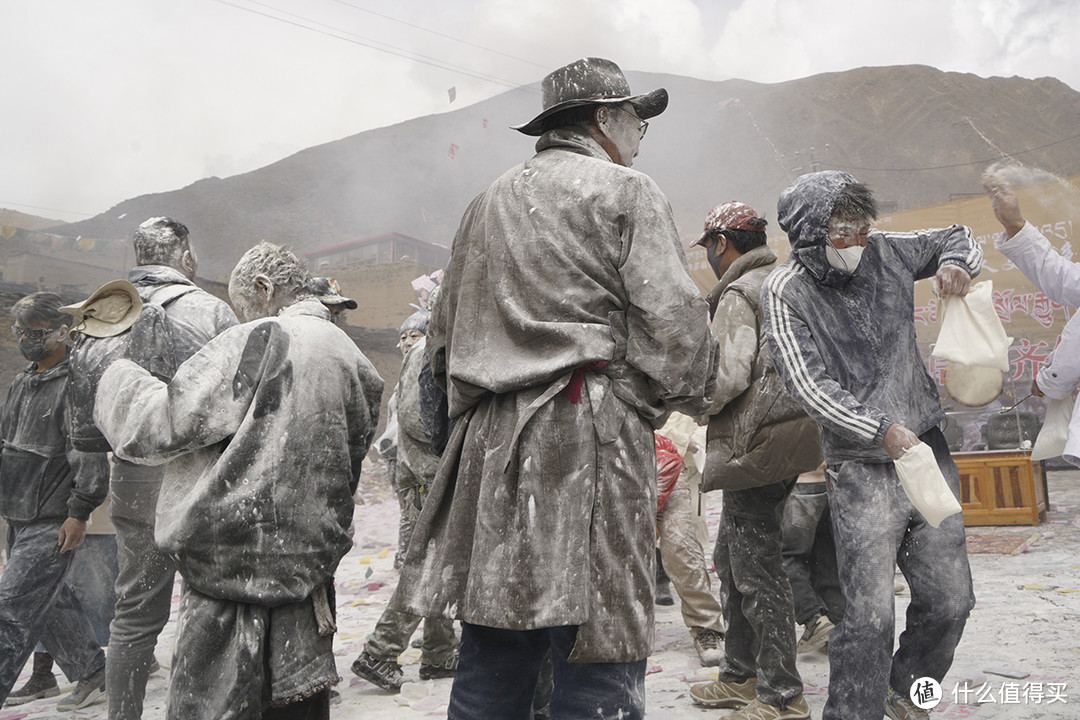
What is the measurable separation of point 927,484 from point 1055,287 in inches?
59.1

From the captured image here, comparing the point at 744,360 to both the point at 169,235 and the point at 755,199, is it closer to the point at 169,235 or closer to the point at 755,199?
the point at 169,235

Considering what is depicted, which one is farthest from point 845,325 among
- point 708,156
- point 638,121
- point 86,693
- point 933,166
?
point 708,156

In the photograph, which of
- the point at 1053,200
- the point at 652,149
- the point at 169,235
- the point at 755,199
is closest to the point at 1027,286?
the point at 1053,200

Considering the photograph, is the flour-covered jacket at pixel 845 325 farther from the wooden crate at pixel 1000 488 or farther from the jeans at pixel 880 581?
the wooden crate at pixel 1000 488

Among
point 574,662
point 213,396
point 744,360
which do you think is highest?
point 744,360

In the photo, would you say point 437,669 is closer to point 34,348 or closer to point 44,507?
point 44,507

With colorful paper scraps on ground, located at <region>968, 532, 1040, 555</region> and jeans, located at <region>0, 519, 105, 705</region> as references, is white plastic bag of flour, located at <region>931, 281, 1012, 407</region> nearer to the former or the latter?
jeans, located at <region>0, 519, 105, 705</region>

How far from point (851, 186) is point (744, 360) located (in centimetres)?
88

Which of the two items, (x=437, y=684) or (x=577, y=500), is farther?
(x=437, y=684)

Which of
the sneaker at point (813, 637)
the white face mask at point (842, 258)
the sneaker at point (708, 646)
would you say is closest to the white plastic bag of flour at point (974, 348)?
the white face mask at point (842, 258)

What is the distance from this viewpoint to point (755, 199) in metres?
59.8

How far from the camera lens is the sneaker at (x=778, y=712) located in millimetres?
3211

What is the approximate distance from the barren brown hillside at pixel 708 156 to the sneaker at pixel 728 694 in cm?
4917

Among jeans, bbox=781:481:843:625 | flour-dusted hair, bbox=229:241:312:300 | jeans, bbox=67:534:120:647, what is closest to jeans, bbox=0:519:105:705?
jeans, bbox=67:534:120:647
